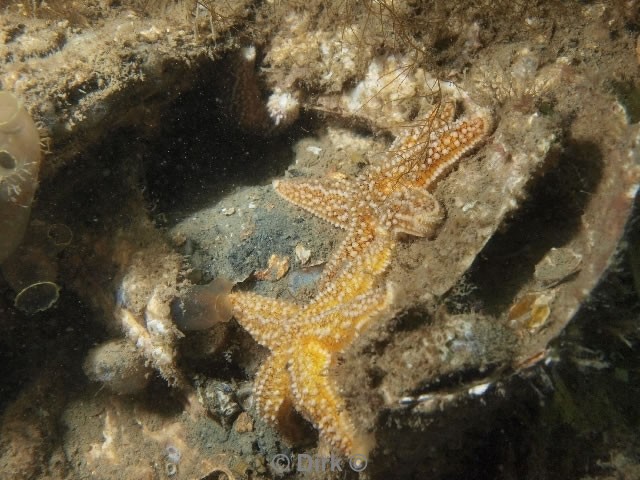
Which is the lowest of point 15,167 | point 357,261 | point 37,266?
point 37,266

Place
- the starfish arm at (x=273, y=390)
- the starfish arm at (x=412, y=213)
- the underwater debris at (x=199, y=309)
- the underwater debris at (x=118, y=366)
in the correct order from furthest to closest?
the underwater debris at (x=118, y=366) < the underwater debris at (x=199, y=309) < the starfish arm at (x=273, y=390) < the starfish arm at (x=412, y=213)

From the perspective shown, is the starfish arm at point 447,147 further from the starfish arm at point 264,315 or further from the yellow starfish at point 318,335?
the starfish arm at point 264,315

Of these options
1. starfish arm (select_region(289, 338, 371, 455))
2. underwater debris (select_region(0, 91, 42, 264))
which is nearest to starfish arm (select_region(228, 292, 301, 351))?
starfish arm (select_region(289, 338, 371, 455))

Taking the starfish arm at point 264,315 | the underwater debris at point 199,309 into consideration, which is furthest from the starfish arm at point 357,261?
A: the underwater debris at point 199,309

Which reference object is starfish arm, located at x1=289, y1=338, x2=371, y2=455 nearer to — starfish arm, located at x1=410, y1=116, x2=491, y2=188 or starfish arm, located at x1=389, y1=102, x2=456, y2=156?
starfish arm, located at x1=410, y1=116, x2=491, y2=188

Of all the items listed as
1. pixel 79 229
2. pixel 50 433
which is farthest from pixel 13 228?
pixel 50 433

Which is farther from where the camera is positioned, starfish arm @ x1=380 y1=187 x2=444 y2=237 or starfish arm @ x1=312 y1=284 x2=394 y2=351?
starfish arm @ x1=380 y1=187 x2=444 y2=237

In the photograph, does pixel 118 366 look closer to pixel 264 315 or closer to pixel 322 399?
pixel 264 315

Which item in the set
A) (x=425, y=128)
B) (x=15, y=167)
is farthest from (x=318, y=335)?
(x=15, y=167)
